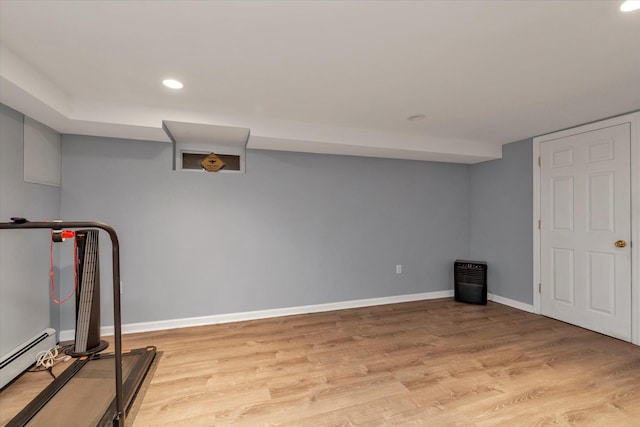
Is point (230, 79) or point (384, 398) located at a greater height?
point (230, 79)

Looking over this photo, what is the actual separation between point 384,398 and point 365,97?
234cm

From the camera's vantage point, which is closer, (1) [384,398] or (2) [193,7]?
(2) [193,7]

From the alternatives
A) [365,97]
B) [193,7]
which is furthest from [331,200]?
[193,7]

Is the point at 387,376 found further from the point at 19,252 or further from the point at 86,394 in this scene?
the point at 19,252

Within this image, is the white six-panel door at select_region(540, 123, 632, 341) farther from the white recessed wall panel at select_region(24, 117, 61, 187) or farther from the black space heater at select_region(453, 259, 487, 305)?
the white recessed wall panel at select_region(24, 117, 61, 187)

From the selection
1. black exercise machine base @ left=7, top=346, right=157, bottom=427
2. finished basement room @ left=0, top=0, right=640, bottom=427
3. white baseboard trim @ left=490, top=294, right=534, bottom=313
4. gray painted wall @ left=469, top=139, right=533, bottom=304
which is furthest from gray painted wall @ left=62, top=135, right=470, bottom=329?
black exercise machine base @ left=7, top=346, right=157, bottom=427

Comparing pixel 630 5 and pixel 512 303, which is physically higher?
pixel 630 5

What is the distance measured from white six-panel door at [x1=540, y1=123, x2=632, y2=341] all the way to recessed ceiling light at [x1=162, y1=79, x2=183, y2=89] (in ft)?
13.4

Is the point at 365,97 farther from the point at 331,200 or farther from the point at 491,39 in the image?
the point at 331,200

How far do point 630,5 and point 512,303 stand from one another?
11.6 ft

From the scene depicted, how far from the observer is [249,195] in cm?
347

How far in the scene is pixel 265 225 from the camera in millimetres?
3527

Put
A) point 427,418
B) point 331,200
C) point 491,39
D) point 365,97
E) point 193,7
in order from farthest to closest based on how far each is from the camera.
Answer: point 331,200 → point 365,97 → point 427,418 → point 491,39 → point 193,7

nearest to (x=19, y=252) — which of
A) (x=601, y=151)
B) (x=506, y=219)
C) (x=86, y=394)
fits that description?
(x=86, y=394)
